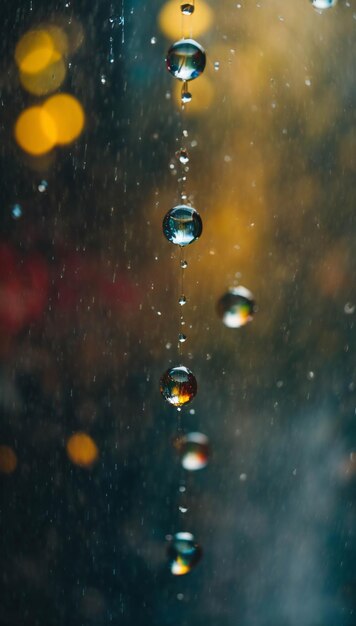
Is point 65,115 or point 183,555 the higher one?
point 65,115

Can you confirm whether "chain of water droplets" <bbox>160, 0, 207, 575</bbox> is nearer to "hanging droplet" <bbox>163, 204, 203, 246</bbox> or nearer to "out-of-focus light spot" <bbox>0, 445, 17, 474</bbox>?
"hanging droplet" <bbox>163, 204, 203, 246</bbox>

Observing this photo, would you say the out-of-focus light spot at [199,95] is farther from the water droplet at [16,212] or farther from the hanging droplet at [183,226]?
the hanging droplet at [183,226]

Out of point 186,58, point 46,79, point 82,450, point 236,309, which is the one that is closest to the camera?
point 186,58

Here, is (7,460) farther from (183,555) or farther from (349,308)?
(349,308)

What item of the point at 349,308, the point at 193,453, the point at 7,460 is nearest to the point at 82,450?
the point at 7,460

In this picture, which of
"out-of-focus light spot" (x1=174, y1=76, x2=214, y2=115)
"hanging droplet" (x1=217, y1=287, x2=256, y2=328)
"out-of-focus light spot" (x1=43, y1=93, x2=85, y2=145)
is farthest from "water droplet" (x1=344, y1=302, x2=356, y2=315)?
"out-of-focus light spot" (x1=43, y1=93, x2=85, y2=145)
